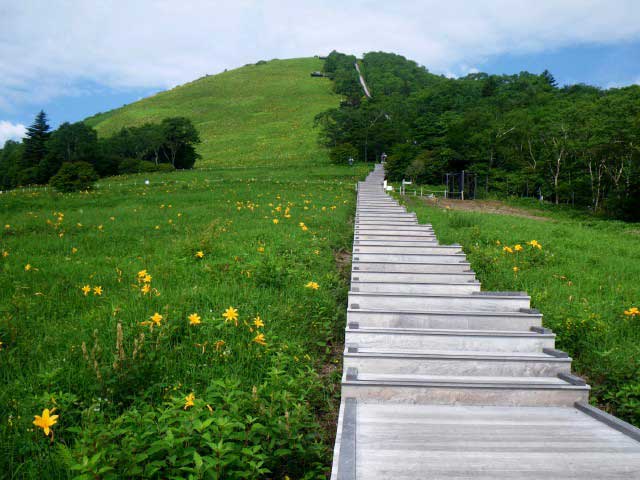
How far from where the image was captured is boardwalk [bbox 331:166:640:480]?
79.6 inches

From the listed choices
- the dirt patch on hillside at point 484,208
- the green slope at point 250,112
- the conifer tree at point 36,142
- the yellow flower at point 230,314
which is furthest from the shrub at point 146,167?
the yellow flower at point 230,314

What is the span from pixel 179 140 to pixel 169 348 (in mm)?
43390

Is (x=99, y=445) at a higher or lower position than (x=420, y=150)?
lower

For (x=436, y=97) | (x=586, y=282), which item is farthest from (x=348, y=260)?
(x=436, y=97)

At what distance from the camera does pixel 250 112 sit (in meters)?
72.2

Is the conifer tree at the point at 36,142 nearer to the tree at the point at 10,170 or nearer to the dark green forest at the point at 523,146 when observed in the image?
the tree at the point at 10,170

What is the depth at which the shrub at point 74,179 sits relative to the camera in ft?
59.6

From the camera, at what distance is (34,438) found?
219cm

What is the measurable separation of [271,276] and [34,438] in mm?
3069

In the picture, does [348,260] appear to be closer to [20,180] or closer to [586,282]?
[586,282]

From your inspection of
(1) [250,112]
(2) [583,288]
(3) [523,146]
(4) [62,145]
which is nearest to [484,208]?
(3) [523,146]

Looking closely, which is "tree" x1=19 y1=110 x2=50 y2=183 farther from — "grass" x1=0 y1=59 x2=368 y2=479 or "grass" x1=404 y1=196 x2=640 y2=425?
"grass" x1=404 y1=196 x2=640 y2=425

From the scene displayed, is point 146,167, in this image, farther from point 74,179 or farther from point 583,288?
point 583,288

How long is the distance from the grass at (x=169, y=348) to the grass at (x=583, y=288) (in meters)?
2.24
